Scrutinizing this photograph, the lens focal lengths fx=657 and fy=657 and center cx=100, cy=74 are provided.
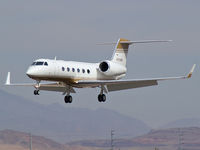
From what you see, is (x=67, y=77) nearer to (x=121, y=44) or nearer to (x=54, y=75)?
(x=54, y=75)

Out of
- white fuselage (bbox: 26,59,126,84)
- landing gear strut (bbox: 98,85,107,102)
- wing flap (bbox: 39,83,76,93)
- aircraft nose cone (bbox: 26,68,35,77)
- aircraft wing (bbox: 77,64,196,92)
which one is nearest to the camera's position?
aircraft nose cone (bbox: 26,68,35,77)

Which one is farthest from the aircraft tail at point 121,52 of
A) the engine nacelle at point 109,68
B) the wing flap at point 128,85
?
the wing flap at point 128,85

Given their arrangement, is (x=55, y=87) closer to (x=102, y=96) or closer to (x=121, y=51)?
(x=102, y=96)

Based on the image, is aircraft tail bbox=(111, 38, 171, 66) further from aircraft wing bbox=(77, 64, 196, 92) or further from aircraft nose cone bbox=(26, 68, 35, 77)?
aircraft nose cone bbox=(26, 68, 35, 77)

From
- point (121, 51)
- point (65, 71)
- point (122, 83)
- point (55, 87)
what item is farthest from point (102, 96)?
point (121, 51)

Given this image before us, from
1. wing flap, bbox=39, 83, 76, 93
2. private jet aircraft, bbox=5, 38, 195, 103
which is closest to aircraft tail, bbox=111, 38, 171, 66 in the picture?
private jet aircraft, bbox=5, 38, 195, 103

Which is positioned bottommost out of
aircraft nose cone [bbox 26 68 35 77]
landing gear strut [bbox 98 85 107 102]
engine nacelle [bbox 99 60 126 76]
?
aircraft nose cone [bbox 26 68 35 77]

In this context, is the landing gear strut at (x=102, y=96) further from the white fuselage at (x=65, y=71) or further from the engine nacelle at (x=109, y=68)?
the engine nacelle at (x=109, y=68)

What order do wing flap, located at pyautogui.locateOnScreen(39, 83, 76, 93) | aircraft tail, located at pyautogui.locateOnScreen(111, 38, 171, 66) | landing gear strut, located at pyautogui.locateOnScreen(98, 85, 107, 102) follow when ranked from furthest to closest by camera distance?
1. aircraft tail, located at pyautogui.locateOnScreen(111, 38, 171, 66)
2. landing gear strut, located at pyautogui.locateOnScreen(98, 85, 107, 102)
3. wing flap, located at pyautogui.locateOnScreen(39, 83, 76, 93)

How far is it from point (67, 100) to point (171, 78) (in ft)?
34.6

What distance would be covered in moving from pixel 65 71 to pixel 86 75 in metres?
3.61

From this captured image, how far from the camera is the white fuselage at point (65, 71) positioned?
56938mm

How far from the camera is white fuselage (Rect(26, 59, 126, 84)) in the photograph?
187ft

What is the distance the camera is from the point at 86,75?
62344 millimetres
